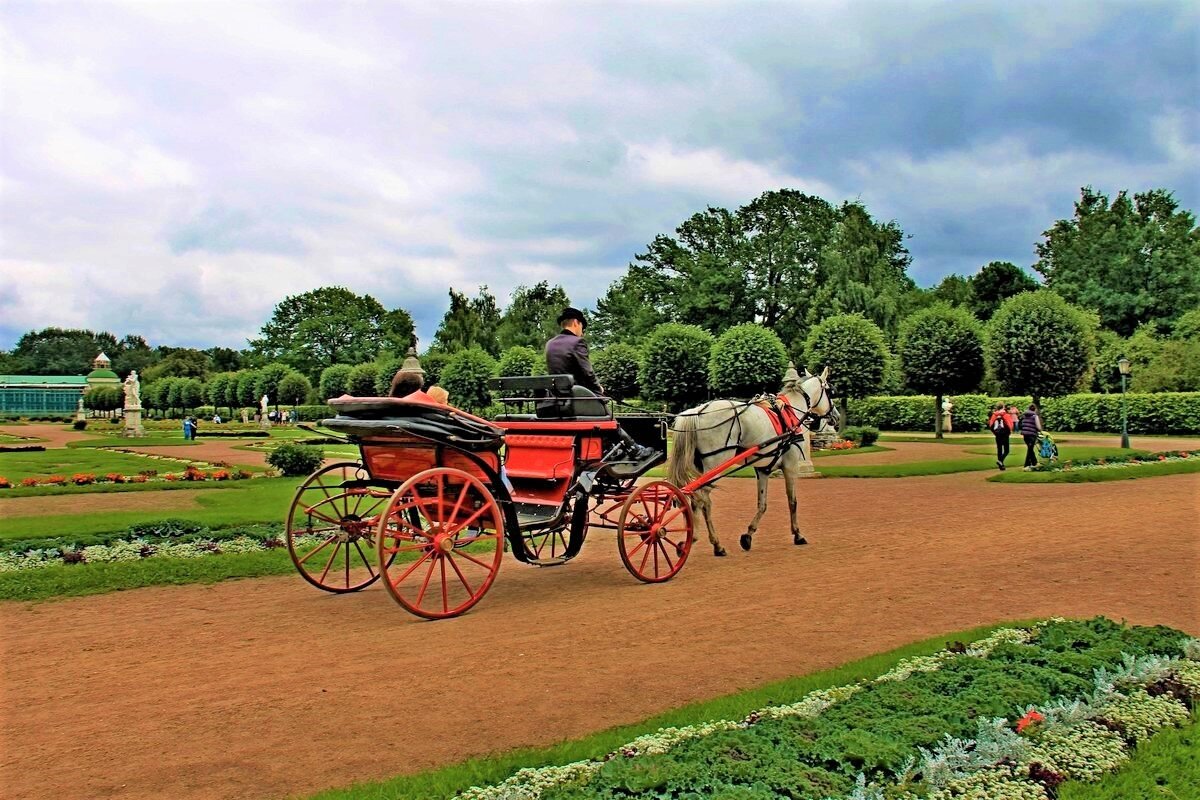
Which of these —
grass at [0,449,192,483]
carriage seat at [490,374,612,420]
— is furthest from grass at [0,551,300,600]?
grass at [0,449,192,483]

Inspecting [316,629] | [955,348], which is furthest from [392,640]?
[955,348]

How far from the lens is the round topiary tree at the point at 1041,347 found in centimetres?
2980

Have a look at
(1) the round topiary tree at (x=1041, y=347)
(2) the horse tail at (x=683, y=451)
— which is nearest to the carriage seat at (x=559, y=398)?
(2) the horse tail at (x=683, y=451)

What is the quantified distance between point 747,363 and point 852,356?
408 centimetres

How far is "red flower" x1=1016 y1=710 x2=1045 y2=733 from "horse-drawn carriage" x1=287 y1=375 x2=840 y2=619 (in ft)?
12.9

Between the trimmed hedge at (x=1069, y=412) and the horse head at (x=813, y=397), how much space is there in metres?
27.6

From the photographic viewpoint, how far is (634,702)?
4.90 meters

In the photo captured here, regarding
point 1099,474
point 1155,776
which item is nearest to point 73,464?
point 1155,776

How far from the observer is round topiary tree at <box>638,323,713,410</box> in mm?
35938

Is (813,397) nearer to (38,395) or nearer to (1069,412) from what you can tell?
(1069,412)

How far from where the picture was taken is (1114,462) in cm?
2162

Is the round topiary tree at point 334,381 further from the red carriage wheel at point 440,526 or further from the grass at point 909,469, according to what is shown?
the red carriage wheel at point 440,526

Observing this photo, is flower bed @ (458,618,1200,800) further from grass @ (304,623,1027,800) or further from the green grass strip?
the green grass strip

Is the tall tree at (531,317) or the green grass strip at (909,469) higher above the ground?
the tall tree at (531,317)
